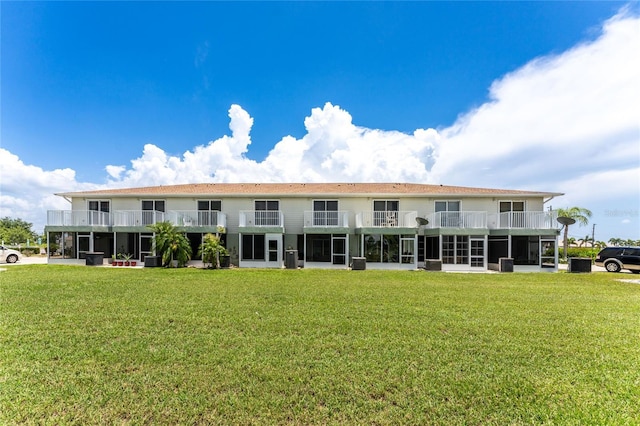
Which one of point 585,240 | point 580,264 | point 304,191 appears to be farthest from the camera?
point 585,240

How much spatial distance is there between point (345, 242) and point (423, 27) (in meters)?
12.5

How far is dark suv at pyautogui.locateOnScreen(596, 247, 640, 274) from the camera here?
1736 centimetres

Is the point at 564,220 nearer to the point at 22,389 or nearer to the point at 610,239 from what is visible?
the point at 22,389

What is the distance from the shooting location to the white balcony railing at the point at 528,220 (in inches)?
698

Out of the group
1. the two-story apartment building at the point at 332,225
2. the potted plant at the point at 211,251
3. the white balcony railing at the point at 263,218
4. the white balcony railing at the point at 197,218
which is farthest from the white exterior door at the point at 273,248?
the white balcony railing at the point at 197,218

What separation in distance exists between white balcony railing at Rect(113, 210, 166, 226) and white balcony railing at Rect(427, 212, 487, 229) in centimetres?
1809

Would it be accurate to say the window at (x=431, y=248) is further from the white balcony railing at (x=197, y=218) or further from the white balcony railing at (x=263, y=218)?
the white balcony railing at (x=197, y=218)

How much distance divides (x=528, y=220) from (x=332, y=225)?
12.3 m

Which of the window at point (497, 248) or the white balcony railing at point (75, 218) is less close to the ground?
the white balcony railing at point (75, 218)

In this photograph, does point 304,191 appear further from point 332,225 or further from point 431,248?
point 431,248

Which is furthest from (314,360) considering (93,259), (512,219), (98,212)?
(98,212)

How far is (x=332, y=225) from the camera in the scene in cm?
1916

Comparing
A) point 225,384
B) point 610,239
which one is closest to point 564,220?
point 225,384

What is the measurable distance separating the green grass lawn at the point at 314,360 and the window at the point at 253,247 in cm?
1028
